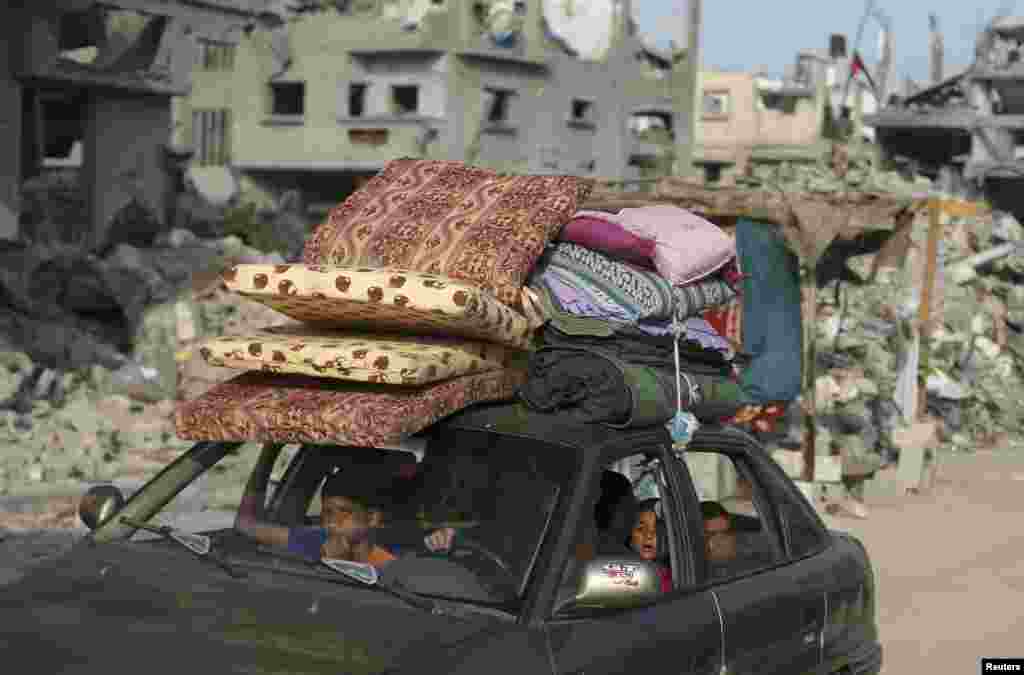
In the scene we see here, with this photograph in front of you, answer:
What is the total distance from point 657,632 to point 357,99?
108 feet

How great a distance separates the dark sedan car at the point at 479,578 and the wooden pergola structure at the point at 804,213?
20.8 feet

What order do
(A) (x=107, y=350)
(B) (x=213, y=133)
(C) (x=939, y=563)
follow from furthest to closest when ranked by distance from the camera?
(B) (x=213, y=133) < (A) (x=107, y=350) < (C) (x=939, y=563)

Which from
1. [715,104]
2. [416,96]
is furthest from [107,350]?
[715,104]

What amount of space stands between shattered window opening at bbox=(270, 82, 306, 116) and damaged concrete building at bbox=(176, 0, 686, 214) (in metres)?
0.04

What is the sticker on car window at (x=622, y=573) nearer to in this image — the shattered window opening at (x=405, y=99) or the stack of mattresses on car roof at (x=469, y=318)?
the stack of mattresses on car roof at (x=469, y=318)

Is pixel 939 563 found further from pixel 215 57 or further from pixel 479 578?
pixel 215 57

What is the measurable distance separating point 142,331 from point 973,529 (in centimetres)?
902

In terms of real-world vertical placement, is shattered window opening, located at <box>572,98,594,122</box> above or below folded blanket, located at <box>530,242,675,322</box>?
above

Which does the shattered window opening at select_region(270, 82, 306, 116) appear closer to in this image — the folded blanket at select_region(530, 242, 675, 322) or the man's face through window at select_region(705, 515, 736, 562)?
the folded blanket at select_region(530, 242, 675, 322)

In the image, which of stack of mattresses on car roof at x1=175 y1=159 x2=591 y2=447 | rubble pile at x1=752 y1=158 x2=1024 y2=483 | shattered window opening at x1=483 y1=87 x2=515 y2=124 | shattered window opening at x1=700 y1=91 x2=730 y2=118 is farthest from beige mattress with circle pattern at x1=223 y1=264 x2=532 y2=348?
shattered window opening at x1=700 y1=91 x2=730 y2=118

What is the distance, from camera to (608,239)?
17.3 feet

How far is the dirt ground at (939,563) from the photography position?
821cm

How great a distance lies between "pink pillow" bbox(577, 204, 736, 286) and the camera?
5.38 metres

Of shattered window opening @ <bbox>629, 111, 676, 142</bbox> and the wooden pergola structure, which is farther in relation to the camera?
shattered window opening @ <bbox>629, 111, 676, 142</bbox>
